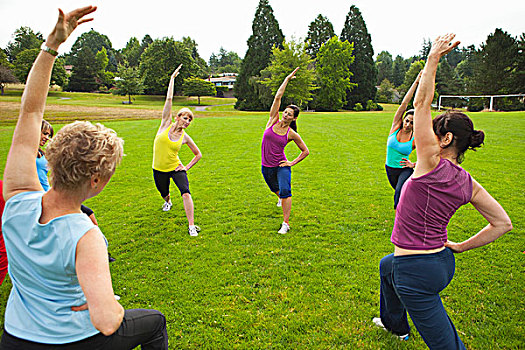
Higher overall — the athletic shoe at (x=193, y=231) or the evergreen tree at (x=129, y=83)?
the evergreen tree at (x=129, y=83)

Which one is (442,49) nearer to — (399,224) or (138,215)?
(399,224)

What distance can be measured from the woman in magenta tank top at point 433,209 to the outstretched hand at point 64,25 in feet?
7.41

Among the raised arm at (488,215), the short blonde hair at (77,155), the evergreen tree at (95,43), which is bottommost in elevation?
the raised arm at (488,215)

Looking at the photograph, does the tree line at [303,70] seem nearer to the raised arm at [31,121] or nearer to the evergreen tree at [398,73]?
the evergreen tree at [398,73]

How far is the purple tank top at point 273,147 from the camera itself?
629 cm

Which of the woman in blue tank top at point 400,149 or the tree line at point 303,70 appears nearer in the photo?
the woman in blue tank top at point 400,149

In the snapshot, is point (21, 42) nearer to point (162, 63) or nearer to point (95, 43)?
point (162, 63)

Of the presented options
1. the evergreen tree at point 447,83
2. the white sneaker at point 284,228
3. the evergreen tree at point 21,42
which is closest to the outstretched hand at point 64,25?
the white sneaker at point 284,228

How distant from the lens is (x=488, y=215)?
→ 2.61 meters

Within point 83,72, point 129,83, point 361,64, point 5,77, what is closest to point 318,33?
point 361,64

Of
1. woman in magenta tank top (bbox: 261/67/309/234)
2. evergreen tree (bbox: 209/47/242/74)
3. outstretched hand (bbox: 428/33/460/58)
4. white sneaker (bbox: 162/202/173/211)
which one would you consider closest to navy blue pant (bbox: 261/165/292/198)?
woman in magenta tank top (bbox: 261/67/309/234)

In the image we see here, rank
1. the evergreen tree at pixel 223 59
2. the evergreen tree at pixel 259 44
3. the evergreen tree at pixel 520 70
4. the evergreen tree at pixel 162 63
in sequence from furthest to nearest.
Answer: the evergreen tree at pixel 223 59
the evergreen tree at pixel 162 63
the evergreen tree at pixel 259 44
the evergreen tree at pixel 520 70

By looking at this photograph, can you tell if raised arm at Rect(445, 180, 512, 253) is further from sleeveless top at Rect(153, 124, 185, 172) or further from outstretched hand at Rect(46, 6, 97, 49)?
sleeveless top at Rect(153, 124, 185, 172)

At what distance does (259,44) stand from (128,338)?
61763 mm
